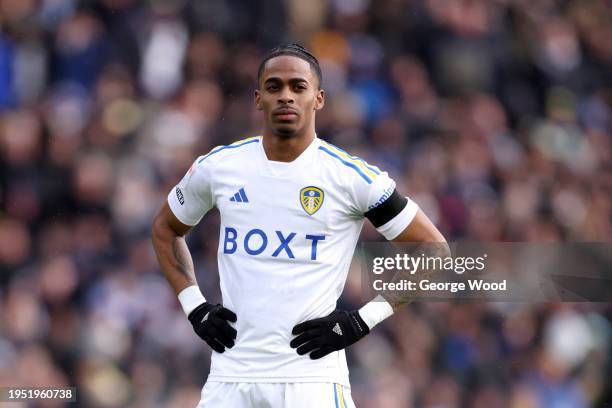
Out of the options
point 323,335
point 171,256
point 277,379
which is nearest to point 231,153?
point 171,256

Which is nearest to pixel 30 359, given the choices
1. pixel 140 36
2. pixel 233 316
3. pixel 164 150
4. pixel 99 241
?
pixel 99 241

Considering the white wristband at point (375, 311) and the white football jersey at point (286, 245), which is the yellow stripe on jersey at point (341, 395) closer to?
the white football jersey at point (286, 245)

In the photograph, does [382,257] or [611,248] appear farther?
[611,248]

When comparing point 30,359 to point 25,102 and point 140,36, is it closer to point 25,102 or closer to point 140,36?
point 25,102

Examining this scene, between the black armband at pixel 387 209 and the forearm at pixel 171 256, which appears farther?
the forearm at pixel 171 256

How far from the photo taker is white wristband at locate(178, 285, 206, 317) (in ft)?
16.8

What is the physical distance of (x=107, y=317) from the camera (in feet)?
28.7

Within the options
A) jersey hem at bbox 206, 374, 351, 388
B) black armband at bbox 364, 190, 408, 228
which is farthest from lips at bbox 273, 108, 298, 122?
jersey hem at bbox 206, 374, 351, 388

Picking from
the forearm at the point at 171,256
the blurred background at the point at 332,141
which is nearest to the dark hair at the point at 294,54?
the forearm at the point at 171,256

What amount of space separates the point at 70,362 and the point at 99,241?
114 cm

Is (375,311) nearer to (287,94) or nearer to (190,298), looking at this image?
(190,298)

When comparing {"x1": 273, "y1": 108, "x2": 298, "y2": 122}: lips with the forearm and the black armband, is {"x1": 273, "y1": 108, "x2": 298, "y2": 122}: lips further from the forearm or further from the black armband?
the forearm

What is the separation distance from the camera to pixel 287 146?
15.9ft

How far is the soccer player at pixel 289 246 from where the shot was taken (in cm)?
465
